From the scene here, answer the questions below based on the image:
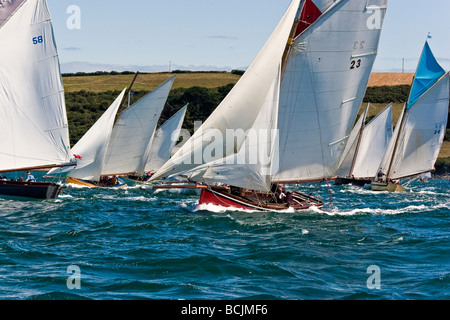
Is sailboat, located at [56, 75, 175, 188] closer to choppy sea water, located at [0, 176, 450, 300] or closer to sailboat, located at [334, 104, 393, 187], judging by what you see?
choppy sea water, located at [0, 176, 450, 300]

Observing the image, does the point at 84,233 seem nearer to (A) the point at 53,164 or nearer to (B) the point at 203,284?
(B) the point at 203,284

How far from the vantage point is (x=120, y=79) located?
556 feet

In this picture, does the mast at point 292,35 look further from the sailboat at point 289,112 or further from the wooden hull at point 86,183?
the wooden hull at point 86,183

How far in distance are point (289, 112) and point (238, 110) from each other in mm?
3873

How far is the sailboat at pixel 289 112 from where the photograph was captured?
32.4 meters

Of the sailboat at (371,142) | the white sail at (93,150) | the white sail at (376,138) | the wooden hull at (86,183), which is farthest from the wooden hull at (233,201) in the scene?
the white sail at (376,138)

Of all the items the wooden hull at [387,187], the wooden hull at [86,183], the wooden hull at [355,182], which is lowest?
the wooden hull at [355,182]

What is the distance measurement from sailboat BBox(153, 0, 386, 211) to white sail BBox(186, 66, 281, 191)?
0.15 ft

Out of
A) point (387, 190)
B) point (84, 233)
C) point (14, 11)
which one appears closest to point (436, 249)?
point (84, 233)

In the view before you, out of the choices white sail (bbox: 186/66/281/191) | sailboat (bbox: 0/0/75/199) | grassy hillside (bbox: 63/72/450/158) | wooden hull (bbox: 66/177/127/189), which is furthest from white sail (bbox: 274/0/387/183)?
grassy hillside (bbox: 63/72/450/158)

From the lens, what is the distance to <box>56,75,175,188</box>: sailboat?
55.1 meters

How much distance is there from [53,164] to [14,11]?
27.8ft

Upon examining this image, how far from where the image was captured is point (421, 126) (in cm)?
6606

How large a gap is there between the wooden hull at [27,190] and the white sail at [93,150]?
1475 cm
